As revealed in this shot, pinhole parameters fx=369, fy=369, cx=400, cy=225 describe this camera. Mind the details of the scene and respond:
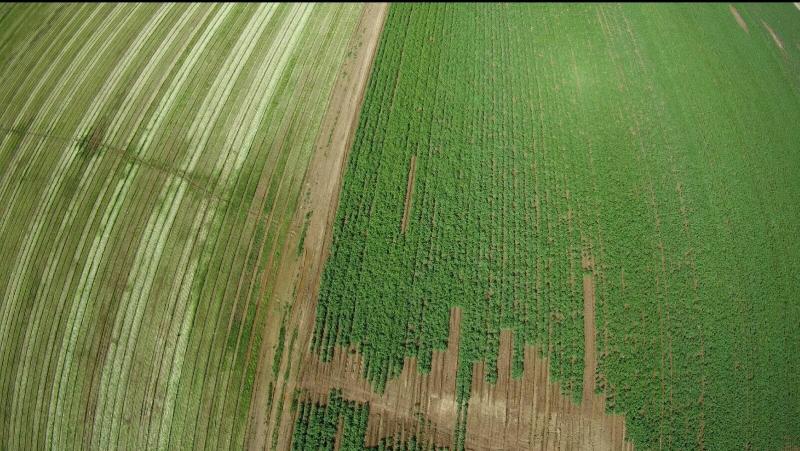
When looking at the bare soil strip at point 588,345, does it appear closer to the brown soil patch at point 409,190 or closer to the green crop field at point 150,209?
the brown soil patch at point 409,190

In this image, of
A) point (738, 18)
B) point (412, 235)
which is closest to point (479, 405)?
point (412, 235)

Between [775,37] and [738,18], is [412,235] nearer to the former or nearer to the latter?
[738,18]

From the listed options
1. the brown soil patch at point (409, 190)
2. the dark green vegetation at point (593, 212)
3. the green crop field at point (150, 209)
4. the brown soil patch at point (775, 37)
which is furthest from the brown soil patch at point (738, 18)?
the green crop field at point (150, 209)

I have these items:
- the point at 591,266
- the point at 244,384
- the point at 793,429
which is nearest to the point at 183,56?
the point at 244,384

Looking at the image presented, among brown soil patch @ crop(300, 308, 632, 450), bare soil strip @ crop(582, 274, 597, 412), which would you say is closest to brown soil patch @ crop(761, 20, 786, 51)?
bare soil strip @ crop(582, 274, 597, 412)

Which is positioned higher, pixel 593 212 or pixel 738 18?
pixel 738 18

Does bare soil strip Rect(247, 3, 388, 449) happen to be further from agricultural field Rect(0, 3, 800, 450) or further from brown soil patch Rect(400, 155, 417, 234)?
brown soil patch Rect(400, 155, 417, 234)
